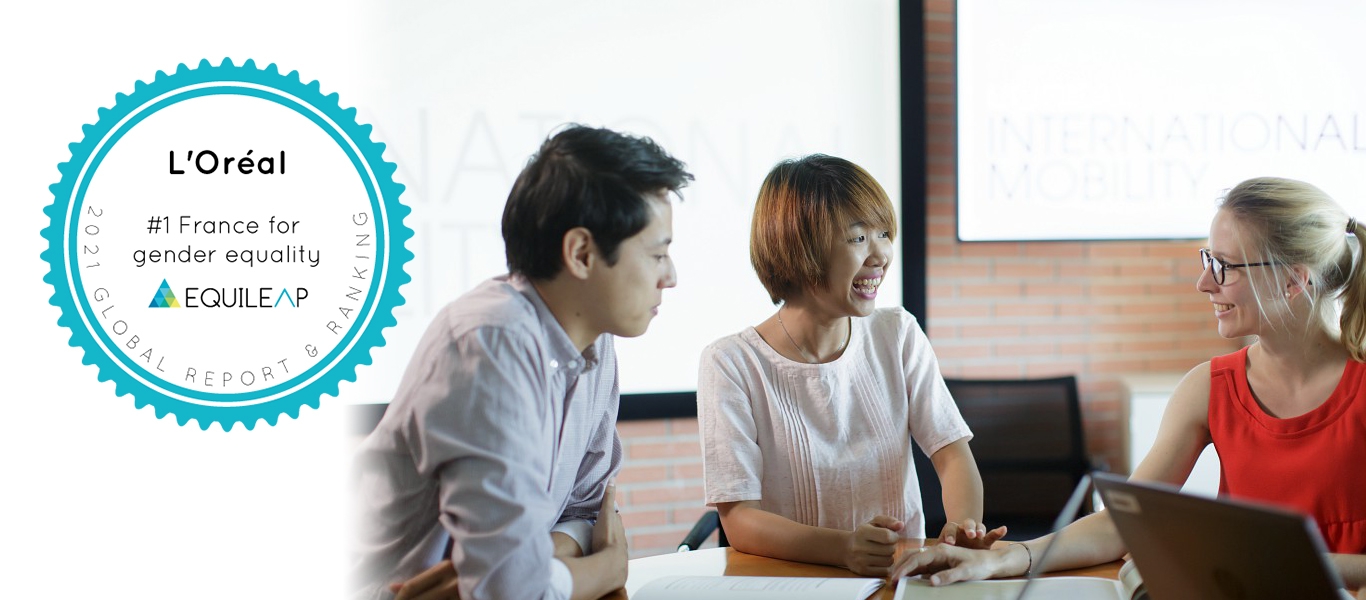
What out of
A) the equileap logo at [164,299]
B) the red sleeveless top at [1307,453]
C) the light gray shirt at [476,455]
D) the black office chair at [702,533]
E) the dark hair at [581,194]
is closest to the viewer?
the light gray shirt at [476,455]

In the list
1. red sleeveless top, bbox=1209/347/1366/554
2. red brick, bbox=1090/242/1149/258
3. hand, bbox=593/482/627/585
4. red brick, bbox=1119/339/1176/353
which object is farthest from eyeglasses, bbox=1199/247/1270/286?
red brick, bbox=1119/339/1176/353

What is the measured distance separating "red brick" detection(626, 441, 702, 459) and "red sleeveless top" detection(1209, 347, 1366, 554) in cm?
182

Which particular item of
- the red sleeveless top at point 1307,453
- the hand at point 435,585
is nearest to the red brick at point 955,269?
the red sleeveless top at point 1307,453

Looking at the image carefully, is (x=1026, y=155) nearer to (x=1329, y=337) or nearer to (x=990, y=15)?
(x=990, y=15)

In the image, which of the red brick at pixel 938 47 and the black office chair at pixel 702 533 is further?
the red brick at pixel 938 47

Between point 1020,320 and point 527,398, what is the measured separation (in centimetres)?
267

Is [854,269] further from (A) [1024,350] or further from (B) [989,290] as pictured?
(A) [1024,350]

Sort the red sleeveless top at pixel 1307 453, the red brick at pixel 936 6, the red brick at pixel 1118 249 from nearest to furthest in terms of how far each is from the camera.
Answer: the red sleeveless top at pixel 1307 453 < the red brick at pixel 936 6 < the red brick at pixel 1118 249

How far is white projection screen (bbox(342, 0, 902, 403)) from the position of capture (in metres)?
3.04

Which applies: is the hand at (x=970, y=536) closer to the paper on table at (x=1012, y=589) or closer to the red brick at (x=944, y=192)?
the paper on table at (x=1012, y=589)

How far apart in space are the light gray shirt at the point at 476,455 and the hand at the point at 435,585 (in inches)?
1.7

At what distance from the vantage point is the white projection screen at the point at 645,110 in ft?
9.98

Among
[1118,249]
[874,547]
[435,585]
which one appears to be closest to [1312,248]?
[874,547]

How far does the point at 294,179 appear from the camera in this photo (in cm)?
267
